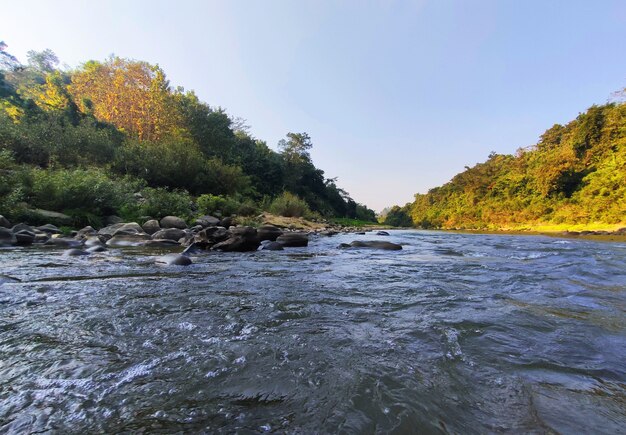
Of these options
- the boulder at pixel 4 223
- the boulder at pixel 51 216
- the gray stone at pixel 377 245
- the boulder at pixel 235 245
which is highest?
the boulder at pixel 51 216

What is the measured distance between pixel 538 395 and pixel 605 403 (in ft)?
0.94

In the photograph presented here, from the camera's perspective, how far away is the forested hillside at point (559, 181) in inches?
1150

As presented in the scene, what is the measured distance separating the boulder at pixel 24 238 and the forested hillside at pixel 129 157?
1.91 metres

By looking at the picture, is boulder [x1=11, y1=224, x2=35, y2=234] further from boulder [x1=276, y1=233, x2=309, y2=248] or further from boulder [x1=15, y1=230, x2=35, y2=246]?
boulder [x1=276, y1=233, x2=309, y2=248]

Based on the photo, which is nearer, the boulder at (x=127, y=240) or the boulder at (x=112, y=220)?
the boulder at (x=127, y=240)

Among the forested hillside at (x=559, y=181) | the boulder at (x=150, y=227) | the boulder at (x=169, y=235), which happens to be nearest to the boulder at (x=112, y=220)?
the boulder at (x=150, y=227)

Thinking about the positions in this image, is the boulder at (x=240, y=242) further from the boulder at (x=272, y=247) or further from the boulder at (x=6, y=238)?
the boulder at (x=6, y=238)

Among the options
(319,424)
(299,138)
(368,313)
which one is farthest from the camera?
(299,138)

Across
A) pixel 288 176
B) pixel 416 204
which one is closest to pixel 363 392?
pixel 288 176

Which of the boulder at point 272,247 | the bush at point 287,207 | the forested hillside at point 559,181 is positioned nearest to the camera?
the boulder at point 272,247

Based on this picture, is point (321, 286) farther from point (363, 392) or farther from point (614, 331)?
point (614, 331)

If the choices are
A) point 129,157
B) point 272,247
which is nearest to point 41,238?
point 272,247

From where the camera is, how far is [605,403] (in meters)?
1.40

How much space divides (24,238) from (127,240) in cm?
184
